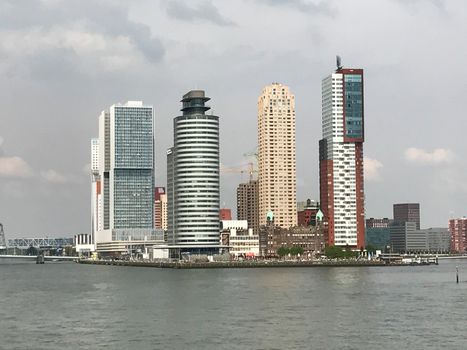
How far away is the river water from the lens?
78.6 m

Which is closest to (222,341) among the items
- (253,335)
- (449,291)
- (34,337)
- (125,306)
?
(253,335)

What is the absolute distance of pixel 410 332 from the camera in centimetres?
8388

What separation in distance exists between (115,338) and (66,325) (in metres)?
12.4

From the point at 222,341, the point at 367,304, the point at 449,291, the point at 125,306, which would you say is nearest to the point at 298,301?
the point at 367,304

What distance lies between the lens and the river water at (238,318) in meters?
78.6

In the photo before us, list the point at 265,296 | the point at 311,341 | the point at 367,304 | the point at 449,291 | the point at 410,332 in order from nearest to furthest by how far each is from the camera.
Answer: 1. the point at 311,341
2. the point at 410,332
3. the point at 367,304
4. the point at 265,296
5. the point at 449,291

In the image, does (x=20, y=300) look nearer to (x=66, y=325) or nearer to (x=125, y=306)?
(x=125, y=306)

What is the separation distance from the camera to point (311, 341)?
78.4 m

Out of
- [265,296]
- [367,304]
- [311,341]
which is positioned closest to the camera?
[311,341]

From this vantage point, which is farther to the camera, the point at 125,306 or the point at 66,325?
the point at 125,306

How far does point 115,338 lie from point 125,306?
3333 centimetres

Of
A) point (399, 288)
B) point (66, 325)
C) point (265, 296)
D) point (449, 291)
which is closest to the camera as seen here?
point (66, 325)

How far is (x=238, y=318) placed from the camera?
96.8 metres

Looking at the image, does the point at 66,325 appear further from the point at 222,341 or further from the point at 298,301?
the point at 298,301
